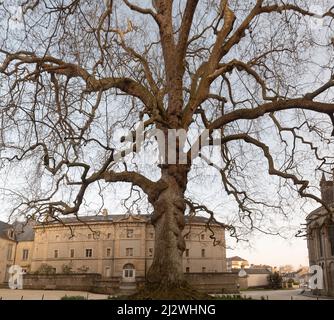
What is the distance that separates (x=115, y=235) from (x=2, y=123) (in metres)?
50.8

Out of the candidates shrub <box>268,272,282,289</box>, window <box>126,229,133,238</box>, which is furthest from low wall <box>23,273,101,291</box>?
shrub <box>268,272,282,289</box>

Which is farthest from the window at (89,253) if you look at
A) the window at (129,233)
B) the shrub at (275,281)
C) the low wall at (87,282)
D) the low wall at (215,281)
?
the shrub at (275,281)

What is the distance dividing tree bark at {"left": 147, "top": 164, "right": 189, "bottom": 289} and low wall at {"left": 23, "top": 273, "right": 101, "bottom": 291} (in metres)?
35.7

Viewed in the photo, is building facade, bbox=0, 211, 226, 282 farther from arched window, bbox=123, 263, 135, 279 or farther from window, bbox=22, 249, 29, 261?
window, bbox=22, 249, 29, 261

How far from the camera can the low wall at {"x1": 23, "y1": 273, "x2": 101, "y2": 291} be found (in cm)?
4269

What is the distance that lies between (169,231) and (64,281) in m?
37.6

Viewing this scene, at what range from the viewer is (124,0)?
422 inches

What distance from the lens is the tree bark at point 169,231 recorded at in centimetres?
828

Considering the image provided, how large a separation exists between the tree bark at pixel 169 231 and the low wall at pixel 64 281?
3567 centimetres

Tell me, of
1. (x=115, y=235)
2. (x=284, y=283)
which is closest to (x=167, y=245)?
(x=115, y=235)

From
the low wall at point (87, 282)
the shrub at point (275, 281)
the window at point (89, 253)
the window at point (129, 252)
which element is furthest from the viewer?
the shrub at point (275, 281)

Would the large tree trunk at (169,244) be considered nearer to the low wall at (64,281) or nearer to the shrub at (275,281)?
the low wall at (64,281)

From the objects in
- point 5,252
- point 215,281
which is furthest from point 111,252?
point 215,281
